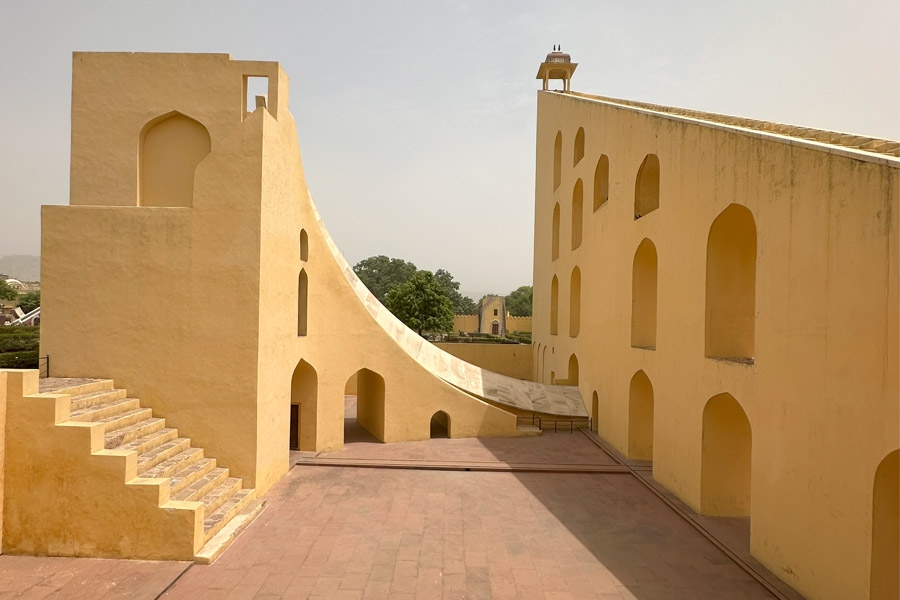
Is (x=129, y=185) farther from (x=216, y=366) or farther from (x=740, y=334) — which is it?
(x=740, y=334)

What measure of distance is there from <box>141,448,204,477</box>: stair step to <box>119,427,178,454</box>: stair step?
29 cm

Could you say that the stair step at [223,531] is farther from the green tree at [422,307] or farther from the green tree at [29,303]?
the green tree at [29,303]

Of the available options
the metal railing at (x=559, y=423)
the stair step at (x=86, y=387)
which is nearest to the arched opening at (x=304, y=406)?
the stair step at (x=86, y=387)

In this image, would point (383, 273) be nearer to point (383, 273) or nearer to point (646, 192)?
point (383, 273)

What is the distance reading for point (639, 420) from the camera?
10906 mm

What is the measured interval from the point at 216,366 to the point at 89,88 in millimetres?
5370

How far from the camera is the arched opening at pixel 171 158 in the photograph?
30.3ft

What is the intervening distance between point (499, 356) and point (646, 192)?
1394 cm

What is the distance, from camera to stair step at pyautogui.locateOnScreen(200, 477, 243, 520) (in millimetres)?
7297

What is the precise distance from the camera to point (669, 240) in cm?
912

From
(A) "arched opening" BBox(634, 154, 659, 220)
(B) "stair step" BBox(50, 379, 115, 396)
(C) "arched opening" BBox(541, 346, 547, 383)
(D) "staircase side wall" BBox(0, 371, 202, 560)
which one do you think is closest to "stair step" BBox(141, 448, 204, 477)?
(D) "staircase side wall" BBox(0, 371, 202, 560)

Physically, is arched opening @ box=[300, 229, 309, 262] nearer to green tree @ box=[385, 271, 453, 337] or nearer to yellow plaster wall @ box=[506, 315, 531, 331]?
green tree @ box=[385, 271, 453, 337]

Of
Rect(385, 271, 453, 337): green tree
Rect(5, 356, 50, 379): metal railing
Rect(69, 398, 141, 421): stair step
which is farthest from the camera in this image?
Rect(385, 271, 453, 337): green tree

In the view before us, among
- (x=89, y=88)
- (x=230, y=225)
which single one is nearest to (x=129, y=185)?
(x=89, y=88)
